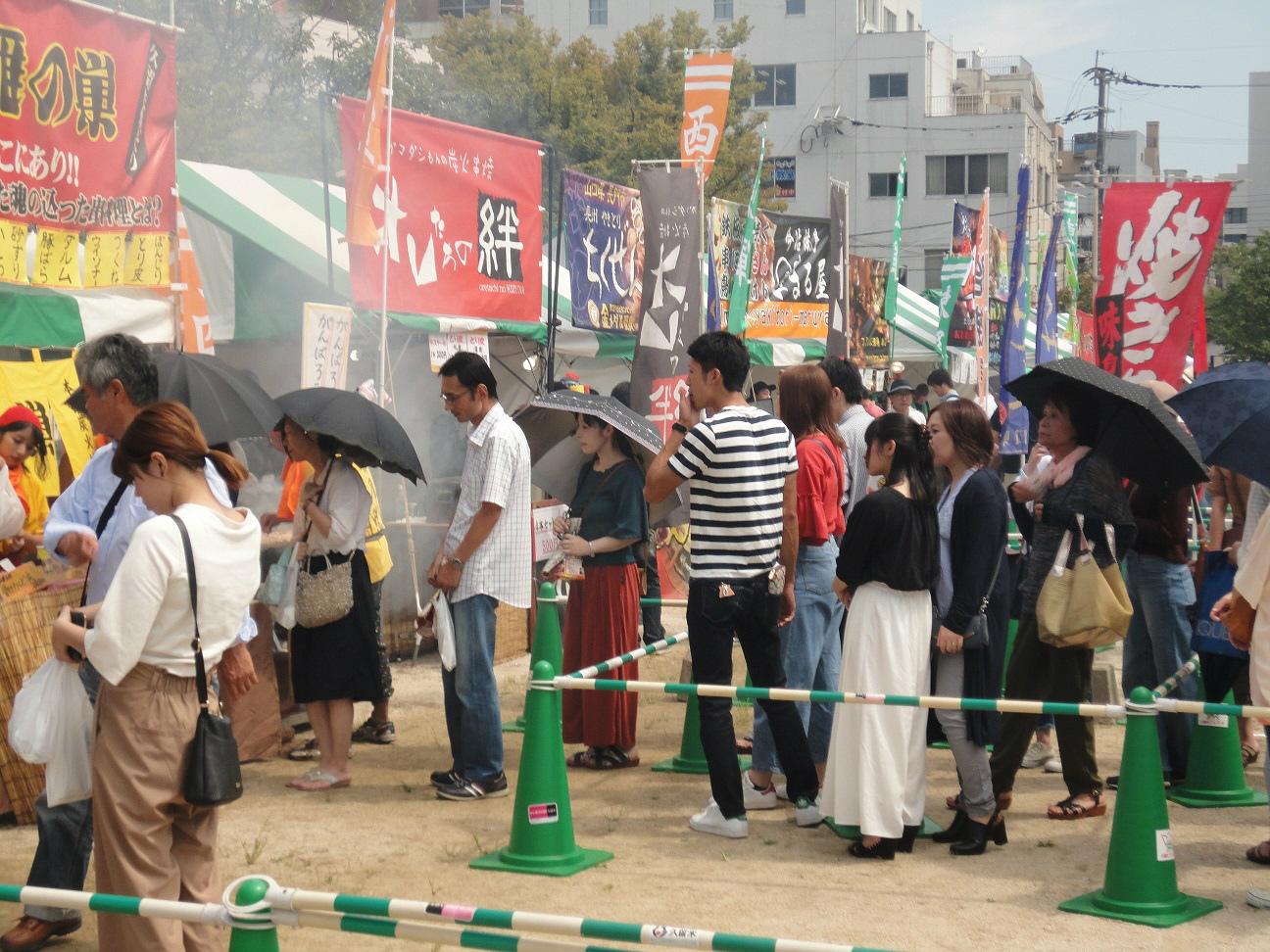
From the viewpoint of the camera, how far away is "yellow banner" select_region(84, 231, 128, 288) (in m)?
7.95

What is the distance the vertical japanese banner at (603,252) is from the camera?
1332cm

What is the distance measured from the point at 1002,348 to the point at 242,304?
25.9ft

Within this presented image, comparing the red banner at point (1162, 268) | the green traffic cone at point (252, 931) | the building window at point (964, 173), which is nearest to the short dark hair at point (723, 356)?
the green traffic cone at point (252, 931)

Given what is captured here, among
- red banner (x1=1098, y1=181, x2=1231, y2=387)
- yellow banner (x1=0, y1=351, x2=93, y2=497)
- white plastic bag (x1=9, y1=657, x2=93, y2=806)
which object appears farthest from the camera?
red banner (x1=1098, y1=181, x2=1231, y2=387)

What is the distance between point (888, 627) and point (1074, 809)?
1.48 m

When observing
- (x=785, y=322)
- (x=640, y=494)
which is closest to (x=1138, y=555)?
(x=640, y=494)

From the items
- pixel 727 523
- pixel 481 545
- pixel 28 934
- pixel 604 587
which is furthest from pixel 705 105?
pixel 28 934

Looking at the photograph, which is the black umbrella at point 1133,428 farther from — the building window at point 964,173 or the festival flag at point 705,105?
the building window at point 964,173

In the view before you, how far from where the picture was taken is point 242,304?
11.9m

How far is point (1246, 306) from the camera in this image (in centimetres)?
4622

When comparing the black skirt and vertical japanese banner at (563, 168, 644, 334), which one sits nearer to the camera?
the black skirt

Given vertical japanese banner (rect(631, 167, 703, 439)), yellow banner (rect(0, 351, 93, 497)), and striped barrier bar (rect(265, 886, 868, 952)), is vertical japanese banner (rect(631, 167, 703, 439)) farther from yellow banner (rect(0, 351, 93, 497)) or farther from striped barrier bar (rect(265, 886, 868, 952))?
striped barrier bar (rect(265, 886, 868, 952))

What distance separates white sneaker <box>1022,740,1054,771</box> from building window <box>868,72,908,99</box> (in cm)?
4753

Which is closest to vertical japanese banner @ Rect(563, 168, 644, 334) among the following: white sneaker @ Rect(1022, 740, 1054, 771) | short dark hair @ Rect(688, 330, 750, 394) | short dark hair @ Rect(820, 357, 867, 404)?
short dark hair @ Rect(820, 357, 867, 404)
